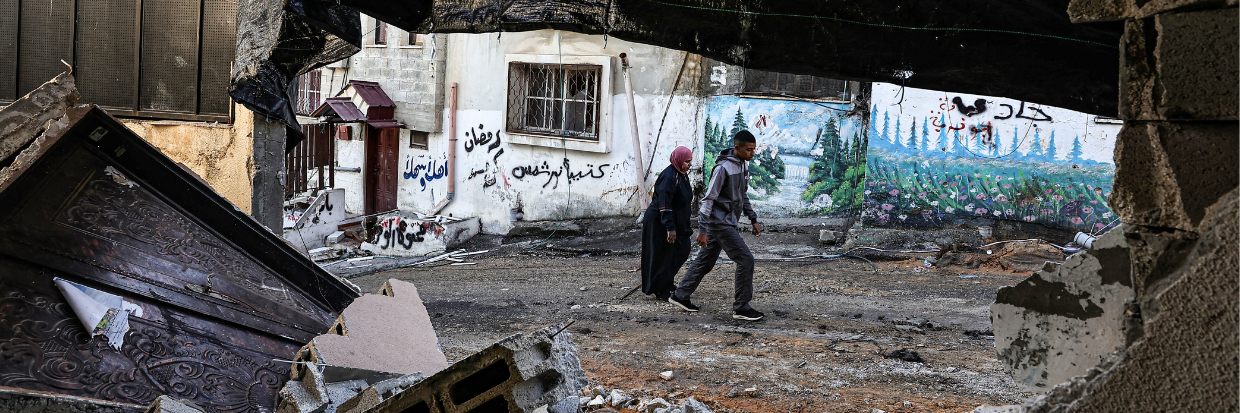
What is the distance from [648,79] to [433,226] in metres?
4.10

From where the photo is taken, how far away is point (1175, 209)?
7.81ft

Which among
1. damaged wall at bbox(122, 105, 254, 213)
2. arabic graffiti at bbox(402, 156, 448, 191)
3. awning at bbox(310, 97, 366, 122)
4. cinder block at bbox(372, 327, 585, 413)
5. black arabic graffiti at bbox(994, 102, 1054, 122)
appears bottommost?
cinder block at bbox(372, 327, 585, 413)

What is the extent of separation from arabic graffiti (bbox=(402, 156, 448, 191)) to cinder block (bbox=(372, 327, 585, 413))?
50.9ft

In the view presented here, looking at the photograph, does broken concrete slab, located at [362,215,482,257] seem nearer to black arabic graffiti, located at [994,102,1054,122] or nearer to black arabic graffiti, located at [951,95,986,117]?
black arabic graffiti, located at [951,95,986,117]

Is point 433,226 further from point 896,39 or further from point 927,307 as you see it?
point 896,39

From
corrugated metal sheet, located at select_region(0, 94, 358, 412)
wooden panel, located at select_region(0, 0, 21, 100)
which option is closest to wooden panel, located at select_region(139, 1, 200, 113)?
wooden panel, located at select_region(0, 0, 21, 100)

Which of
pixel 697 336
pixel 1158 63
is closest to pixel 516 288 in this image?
pixel 697 336

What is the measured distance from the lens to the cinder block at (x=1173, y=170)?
2287 millimetres

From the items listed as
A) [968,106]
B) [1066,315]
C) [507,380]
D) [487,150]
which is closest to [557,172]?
[487,150]

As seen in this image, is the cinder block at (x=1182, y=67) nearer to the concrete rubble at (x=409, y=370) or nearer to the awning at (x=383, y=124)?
the concrete rubble at (x=409, y=370)

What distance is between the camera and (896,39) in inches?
167

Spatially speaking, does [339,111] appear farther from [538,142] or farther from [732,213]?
[732,213]

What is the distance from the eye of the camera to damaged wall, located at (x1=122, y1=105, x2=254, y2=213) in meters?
9.92

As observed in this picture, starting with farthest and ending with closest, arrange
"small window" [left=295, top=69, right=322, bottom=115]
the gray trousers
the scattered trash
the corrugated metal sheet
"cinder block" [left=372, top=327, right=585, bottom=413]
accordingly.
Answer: "small window" [left=295, top=69, right=322, bottom=115] < the gray trousers < the scattered trash < the corrugated metal sheet < "cinder block" [left=372, top=327, right=585, bottom=413]
